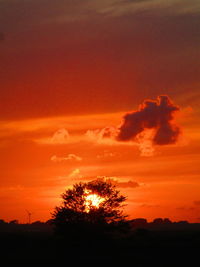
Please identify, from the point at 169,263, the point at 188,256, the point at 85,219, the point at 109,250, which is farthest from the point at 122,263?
the point at 85,219

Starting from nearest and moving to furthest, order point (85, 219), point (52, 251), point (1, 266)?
point (1, 266), point (52, 251), point (85, 219)

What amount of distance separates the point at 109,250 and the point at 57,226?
1431 cm

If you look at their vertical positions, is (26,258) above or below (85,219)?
below

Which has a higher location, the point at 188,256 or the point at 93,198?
the point at 93,198

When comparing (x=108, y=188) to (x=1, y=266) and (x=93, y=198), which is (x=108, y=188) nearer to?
(x=93, y=198)

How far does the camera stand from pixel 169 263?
69.4 meters

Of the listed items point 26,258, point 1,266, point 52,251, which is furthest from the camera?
point 52,251

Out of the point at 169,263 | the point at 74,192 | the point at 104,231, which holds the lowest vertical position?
the point at 169,263

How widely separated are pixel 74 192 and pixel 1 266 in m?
38.4

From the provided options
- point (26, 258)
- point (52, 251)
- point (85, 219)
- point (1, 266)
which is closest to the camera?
point (1, 266)

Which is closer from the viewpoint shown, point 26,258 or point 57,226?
point 26,258

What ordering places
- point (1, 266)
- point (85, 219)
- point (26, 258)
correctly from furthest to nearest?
point (85, 219) < point (26, 258) < point (1, 266)

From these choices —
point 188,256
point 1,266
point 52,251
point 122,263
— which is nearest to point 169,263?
point 122,263

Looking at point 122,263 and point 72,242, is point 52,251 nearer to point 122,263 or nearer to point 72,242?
point 72,242
